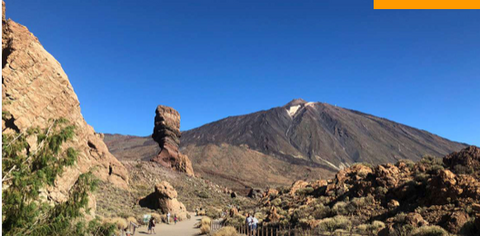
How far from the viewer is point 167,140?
163 ft

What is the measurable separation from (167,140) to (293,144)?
80.7m

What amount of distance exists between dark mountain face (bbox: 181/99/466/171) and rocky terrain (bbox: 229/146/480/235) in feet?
244

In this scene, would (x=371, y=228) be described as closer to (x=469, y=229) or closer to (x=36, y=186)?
(x=469, y=229)

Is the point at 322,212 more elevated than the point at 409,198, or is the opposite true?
the point at 409,198

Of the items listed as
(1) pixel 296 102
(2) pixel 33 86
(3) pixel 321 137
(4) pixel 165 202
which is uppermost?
(1) pixel 296 102

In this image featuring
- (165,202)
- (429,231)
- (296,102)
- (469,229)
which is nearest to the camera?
(469,229)

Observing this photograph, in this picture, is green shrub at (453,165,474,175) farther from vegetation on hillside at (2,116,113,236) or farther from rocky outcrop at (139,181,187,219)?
rocky outcrop at (139,181,187,219)

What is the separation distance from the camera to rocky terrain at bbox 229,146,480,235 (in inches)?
408

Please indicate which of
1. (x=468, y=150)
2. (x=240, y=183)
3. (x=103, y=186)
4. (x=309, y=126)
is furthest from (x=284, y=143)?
(x=468, y=150)

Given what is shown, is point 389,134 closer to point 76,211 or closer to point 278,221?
point 278,221

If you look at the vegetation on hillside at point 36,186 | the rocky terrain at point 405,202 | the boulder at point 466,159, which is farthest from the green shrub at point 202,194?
the vegetation on hillside at point 36,186

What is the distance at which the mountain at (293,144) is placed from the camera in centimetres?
7975

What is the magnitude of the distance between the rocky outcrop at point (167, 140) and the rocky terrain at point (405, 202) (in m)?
31.1

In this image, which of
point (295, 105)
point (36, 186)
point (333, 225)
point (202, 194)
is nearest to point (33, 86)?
point (36, 186)
